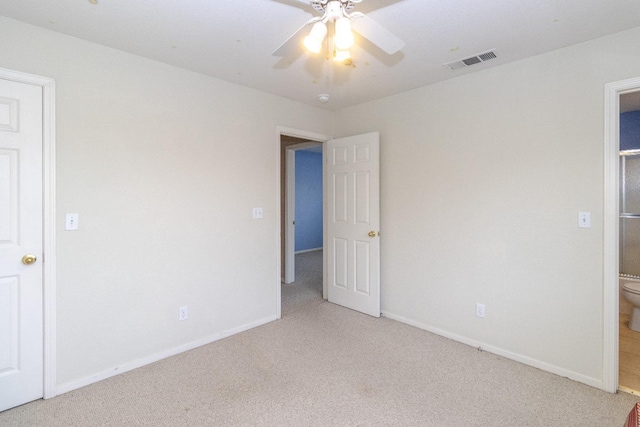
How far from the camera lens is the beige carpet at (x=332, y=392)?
6.23 feet

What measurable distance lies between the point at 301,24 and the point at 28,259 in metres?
2.24

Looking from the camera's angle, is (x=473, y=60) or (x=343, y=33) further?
(x=473, y=60)

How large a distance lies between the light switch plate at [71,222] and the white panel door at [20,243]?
0.13 meters

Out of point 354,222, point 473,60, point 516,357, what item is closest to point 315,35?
point 473,60

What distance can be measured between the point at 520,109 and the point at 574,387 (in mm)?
2019

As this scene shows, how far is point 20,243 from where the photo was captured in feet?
6.57

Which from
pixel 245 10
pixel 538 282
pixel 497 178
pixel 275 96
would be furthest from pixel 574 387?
pixel 275 96

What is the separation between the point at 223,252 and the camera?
117 inches

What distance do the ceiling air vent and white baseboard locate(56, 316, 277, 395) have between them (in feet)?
9.51

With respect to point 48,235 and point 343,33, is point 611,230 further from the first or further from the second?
point 48,235

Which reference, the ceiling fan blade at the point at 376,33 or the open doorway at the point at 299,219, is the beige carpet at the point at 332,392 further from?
the ceiling fan blade at the point at 376,33

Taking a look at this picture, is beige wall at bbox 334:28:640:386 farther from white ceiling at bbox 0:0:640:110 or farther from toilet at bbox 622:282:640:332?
toilet at bbox 622:282:640:332

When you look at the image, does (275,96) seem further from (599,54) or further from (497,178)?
(599,54)

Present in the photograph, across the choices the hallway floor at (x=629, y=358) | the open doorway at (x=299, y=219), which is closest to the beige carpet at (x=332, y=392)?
the hallway floor at (x=629, y=358)
